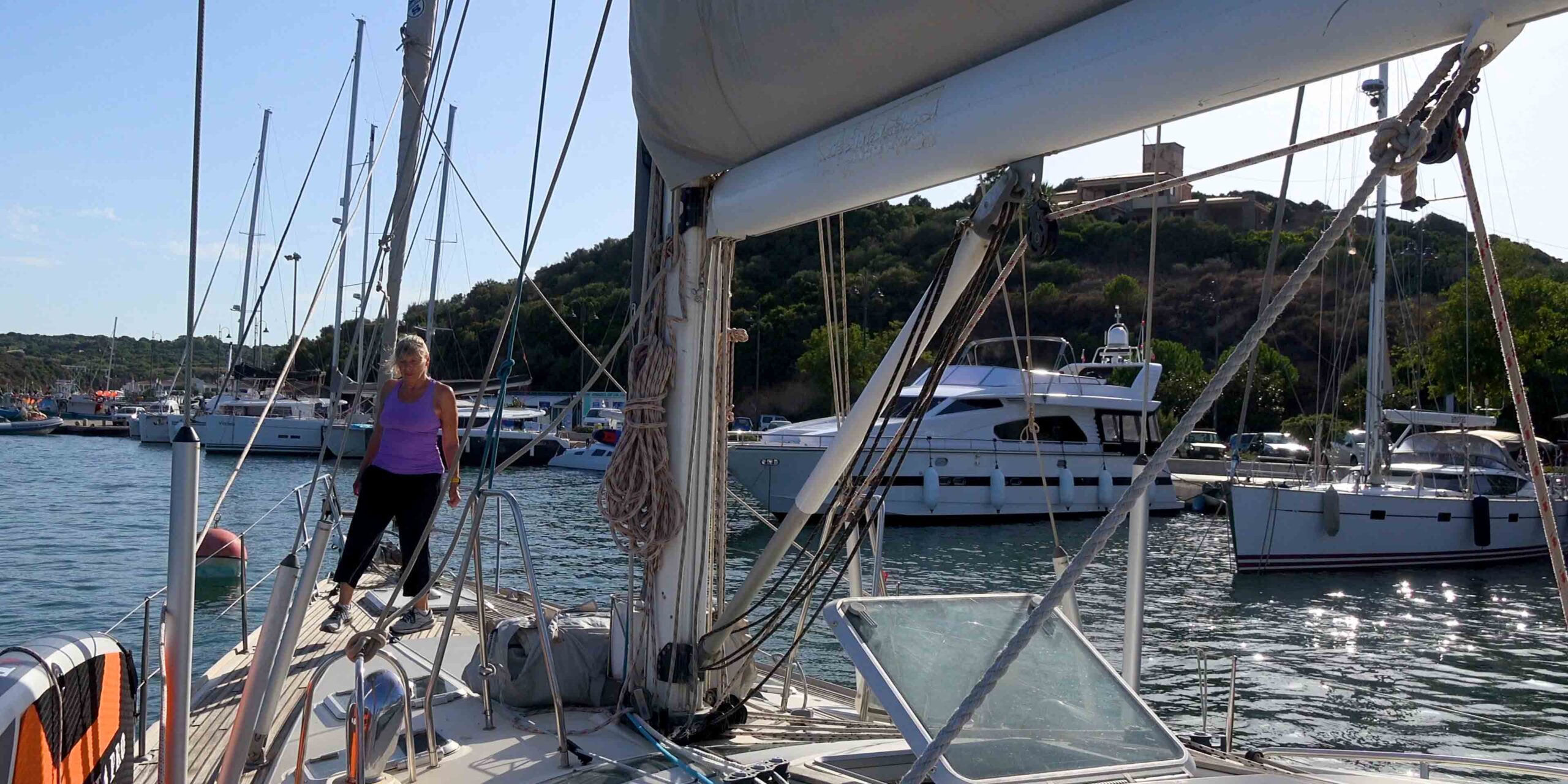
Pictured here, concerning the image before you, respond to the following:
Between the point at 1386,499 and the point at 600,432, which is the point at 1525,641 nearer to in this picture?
the point at 1386,499

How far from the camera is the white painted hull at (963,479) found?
21344 mm

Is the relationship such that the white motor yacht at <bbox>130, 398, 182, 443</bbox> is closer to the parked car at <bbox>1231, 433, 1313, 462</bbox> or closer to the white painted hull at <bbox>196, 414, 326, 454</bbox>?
the white painted hull at <bbox>196, 414, 326, 454</bbox>

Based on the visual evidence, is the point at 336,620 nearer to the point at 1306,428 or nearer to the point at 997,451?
the point at 997,451

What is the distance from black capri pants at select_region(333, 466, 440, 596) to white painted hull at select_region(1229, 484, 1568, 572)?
48.9 ft

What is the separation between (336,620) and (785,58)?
3.49 metres

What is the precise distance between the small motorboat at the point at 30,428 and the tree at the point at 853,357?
42.2 meters

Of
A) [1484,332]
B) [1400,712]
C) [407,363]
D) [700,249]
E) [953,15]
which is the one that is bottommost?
[1400,712]

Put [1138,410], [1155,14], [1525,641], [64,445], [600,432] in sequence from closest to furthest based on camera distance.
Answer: [1155,14]
[1525,641]
[1138,410]
[600,432]
[64,445]

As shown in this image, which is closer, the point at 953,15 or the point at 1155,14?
the point at 1155,14

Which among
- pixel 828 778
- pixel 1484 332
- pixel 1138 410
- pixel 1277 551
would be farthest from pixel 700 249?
pixel 1484 332

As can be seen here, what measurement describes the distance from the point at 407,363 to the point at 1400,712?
28.4 feet

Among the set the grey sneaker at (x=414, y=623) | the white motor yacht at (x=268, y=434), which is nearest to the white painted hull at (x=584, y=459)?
the white motor yacht at (x=268, y=434)

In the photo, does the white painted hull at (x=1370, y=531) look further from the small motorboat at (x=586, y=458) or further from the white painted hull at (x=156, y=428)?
the white painted hull at (x=156, y=428)

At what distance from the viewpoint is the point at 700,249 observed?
3834 mm
